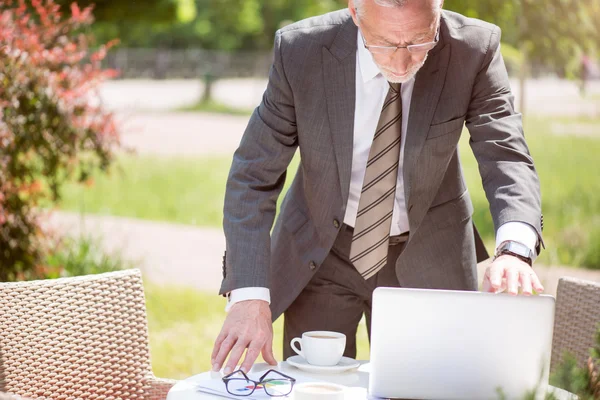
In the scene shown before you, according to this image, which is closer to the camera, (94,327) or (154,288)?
(94,327)

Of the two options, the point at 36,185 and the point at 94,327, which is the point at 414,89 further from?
the point at 36,185

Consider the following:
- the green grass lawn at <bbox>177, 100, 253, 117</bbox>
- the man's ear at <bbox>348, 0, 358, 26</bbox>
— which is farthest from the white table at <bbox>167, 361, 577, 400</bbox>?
the green grass lawn at <bbox>177, 100, 253, 117</bbox>

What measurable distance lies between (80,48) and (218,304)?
2020mm

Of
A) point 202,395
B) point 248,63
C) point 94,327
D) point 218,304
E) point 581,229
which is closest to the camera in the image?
point 202,395

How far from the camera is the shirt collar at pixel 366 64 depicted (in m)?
2.25

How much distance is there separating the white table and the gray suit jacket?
0.98ft

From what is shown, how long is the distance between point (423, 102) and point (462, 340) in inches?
32.4

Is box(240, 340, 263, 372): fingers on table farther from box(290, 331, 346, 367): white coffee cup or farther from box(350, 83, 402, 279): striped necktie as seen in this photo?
box(350, 83, 402, 279): striped necktie

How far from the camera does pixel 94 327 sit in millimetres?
2350

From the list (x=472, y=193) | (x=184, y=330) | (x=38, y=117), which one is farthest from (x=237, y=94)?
(x=38, y=117)

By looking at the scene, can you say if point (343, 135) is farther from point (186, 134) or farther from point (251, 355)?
point (186, 134)

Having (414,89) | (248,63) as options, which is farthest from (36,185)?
(248,63)

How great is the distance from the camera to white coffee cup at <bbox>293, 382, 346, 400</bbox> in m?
1.64

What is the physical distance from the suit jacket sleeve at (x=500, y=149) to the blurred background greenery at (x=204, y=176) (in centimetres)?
252
